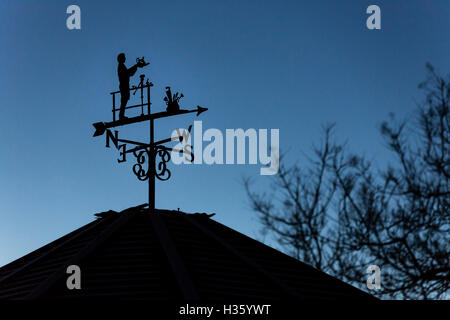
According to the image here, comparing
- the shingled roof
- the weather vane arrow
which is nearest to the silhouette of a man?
the weather vane arrow

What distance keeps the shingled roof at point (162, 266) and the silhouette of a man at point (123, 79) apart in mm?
1729

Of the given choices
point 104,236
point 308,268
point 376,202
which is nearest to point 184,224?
point 104,236

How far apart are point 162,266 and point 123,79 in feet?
12.2

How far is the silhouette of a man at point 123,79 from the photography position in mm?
9837

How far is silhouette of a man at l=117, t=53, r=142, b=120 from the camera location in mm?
9837

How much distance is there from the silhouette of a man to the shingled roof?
5.67 ft

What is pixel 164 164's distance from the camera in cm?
947

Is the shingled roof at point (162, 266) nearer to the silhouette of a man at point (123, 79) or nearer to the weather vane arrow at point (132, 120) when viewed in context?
the weather vane arrow at point (132, 120)

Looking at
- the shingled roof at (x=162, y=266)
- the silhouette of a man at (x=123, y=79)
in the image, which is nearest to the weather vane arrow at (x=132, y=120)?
the silhouette of a man at (x=123, y=79)

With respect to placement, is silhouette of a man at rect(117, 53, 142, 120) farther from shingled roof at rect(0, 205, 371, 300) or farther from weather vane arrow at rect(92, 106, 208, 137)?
shingled roof at rect(0, 205, 371, 300)

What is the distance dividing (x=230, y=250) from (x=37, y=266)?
2.55 metres

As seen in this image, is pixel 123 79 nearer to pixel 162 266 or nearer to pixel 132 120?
pixel 132 120
